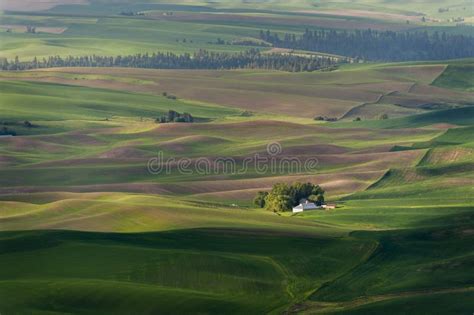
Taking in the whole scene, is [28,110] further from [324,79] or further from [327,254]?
[327,254]

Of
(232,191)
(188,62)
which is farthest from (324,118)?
(188,62)

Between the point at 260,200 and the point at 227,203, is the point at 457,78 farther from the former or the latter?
the point at 227,203

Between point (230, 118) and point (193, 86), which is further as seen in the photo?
point (193, 86)

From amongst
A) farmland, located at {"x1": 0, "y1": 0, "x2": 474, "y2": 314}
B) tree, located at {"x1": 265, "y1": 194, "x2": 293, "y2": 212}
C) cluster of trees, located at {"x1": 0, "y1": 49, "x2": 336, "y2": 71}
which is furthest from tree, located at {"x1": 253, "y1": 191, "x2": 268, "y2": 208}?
cluster of trees, located at {"x1": 0, "y1": 49, "x2": 336, "y2": 71}

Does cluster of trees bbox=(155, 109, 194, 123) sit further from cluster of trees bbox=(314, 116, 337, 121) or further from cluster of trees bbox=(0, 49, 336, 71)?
cluster of trees bbox=(0, 49, 336, 71)

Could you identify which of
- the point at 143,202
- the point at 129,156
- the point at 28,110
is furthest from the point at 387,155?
the point at 28,110
